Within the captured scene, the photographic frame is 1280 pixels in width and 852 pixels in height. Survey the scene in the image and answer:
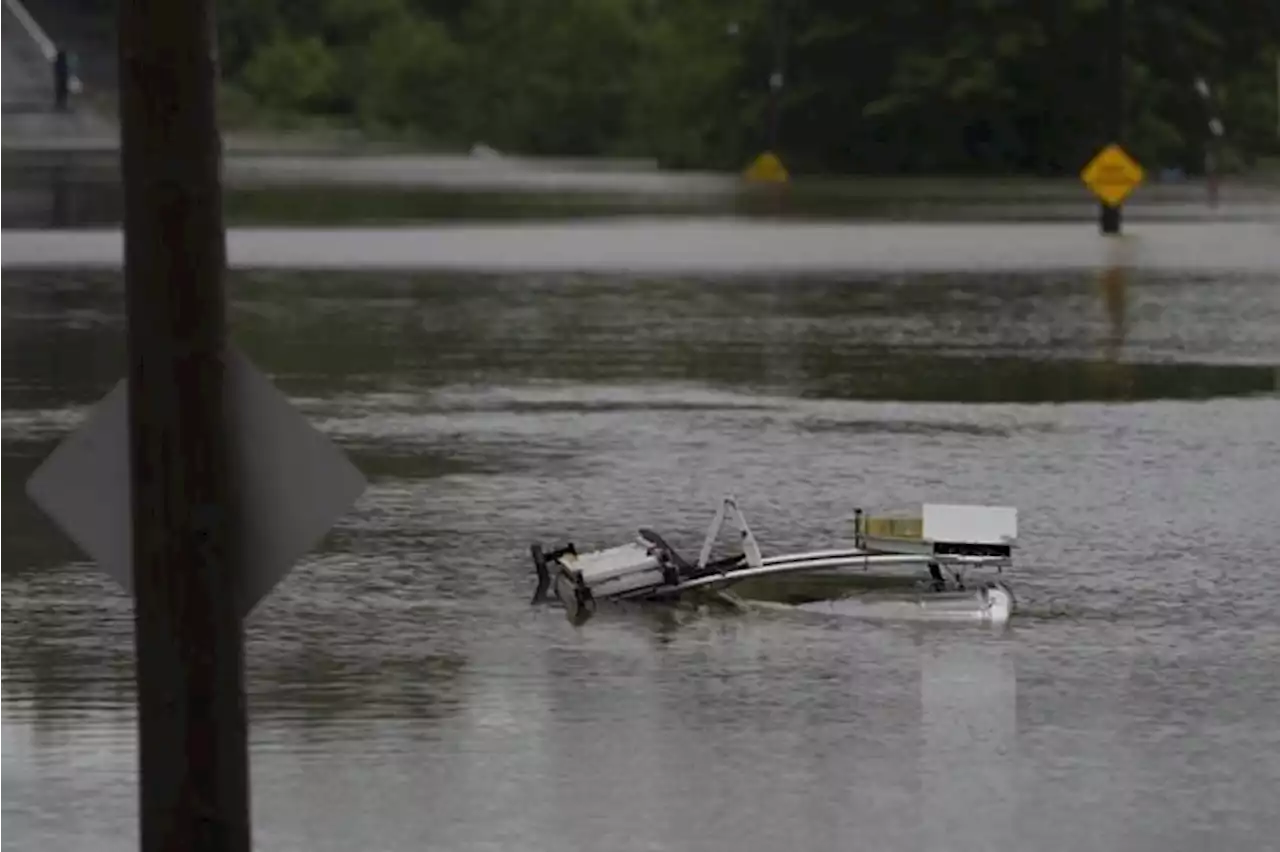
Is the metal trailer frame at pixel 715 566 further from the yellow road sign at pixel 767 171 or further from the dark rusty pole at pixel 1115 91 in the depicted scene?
the yellow road sign at pixel 767 171

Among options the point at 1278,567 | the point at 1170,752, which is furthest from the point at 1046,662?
the point at 1278,567

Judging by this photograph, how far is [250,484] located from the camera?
6.51m

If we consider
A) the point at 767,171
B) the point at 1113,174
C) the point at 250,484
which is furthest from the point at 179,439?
the point at 767,171

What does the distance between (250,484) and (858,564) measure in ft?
19.5

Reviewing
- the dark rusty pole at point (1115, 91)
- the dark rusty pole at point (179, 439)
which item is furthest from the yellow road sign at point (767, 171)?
the dark rusty pole at point (179, 439)

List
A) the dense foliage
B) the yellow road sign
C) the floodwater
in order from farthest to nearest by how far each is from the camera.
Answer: the dense foliage → the yellow road sign → the floodwater

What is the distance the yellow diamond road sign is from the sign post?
32004mm

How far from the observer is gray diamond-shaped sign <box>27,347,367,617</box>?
21.2ft

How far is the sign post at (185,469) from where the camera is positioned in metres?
6.26

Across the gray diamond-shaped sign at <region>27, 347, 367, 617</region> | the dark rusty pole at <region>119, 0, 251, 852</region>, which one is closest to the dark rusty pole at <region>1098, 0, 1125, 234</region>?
the gray diamond-shaped sign at <region>27, 347, 367, 617</region>

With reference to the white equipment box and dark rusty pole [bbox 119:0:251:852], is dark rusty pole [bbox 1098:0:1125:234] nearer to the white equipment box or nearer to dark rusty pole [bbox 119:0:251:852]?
the white equipment box

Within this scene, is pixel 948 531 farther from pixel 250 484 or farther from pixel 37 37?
pixel 37 37

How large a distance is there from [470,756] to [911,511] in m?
5.21

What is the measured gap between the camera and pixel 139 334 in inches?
249
